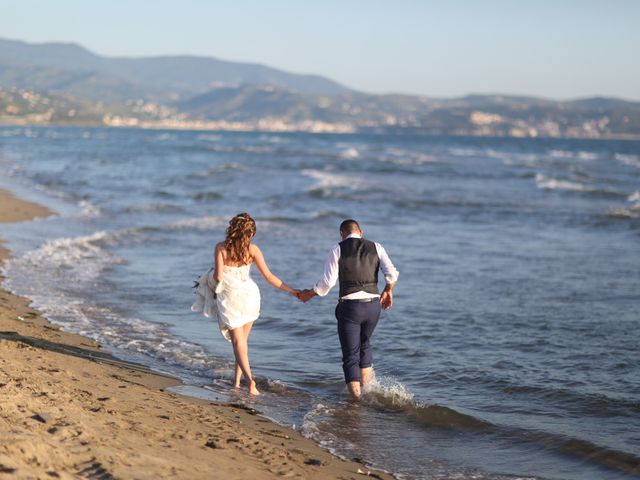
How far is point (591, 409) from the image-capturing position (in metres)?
7.68

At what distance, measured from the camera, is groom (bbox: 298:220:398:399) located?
7.76 meters

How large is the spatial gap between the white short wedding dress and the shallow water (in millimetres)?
660

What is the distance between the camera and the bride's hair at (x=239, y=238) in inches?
300

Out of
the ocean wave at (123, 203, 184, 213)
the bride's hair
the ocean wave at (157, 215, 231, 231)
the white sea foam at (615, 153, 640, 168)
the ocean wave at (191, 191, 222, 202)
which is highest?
the white sea foam at (615, 153, 640, 168)

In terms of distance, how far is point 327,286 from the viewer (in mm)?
7723

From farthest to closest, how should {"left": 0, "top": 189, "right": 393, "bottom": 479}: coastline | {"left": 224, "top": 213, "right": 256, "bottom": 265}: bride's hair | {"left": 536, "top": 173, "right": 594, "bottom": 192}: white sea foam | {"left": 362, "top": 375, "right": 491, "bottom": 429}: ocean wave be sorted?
{"left": 536, "top": 173, "right": 594, "bottom": 192}: white sea foam → {"left": 224, "top": 213, "right": 256, "bottom": 265}: bride's hair → {"left": 362, "top": 375, "right": 491, "bottom": 429}: ocean wave → {"left": 0, "top": 189, "right": 393, "bottom": 479}: coastline

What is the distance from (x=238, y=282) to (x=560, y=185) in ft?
112

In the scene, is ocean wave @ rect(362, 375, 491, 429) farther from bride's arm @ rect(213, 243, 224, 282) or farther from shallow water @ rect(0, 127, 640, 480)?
bride's arm @ rect(213, 243, 224, 282)

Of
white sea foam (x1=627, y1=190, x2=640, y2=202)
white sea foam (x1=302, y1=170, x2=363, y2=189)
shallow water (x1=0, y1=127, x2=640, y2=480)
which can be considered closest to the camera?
shallow water (x1=0, y1=127, x2=640, y2=480)

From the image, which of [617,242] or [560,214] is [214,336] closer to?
[617,242]

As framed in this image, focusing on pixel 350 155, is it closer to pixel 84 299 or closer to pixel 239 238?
pixel 84 299

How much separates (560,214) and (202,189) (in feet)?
47.8

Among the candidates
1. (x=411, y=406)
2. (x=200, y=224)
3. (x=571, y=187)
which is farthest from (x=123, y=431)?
(x=571, y=187)

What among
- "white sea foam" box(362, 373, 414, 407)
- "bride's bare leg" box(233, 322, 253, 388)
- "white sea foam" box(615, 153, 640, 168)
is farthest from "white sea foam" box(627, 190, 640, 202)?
"white sea foam" box(615, 153, 640, 168)
